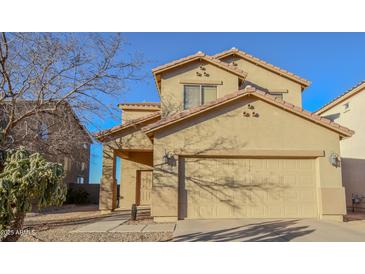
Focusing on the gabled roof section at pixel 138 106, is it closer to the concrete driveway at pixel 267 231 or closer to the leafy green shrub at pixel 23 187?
the concrete driveway at pixel 267 231

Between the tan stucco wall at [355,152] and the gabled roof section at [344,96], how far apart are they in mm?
212

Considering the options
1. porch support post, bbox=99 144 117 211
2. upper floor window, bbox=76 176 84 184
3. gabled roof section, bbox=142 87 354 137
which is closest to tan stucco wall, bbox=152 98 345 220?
gabled roof section, bbox=142 87 354 137

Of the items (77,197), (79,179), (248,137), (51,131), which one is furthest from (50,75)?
(79,179)

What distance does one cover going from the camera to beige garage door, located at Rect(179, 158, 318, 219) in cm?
1113

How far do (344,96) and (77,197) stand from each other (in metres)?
20.1

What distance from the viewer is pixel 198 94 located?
14.9 m

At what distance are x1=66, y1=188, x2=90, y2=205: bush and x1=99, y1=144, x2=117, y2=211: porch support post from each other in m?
8.26

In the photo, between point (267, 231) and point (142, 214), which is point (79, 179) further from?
point (267, 231)

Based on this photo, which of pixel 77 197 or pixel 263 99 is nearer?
pixel 263 99

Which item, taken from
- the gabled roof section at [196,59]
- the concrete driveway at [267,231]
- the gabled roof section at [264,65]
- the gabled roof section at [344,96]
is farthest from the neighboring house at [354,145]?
the gabled roof section at [196,59]

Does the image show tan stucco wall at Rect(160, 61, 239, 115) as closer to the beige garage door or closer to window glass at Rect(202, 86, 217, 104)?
window glass at Rect(202, 86, 217, 104)

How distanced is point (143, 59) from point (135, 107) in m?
8.25

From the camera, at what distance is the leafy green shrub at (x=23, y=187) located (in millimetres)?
5371
